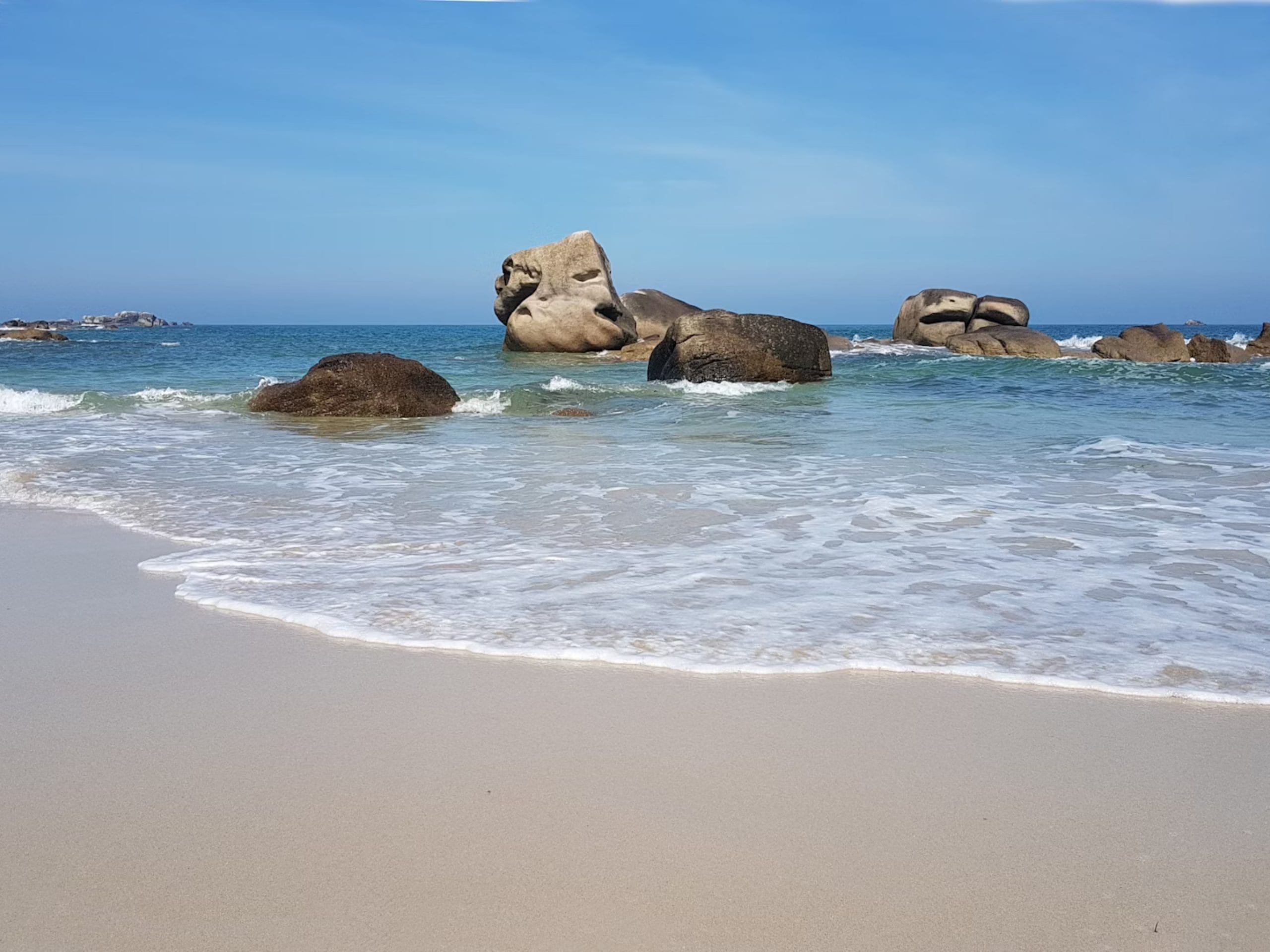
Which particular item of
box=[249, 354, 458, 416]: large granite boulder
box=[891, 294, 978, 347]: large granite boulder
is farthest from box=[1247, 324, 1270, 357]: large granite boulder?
box=[249, 354, 458, 416]: large granite boulder

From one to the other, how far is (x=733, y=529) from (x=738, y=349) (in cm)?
1118

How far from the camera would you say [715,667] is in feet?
10.4

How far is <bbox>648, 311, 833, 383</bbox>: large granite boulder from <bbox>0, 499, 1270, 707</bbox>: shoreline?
12924 mm

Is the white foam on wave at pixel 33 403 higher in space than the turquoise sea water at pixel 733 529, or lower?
higher

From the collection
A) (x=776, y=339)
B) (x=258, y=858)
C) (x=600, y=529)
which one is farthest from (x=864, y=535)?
(x=776, y=339)

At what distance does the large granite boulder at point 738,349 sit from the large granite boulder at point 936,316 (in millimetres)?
12021

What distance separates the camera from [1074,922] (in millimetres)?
1841

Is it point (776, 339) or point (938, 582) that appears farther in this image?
point (776, 339)

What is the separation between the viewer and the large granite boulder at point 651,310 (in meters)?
29.1

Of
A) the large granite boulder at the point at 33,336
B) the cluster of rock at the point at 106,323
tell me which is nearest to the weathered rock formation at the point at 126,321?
the cluster of rock at the point at 106,323

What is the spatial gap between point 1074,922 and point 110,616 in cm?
336

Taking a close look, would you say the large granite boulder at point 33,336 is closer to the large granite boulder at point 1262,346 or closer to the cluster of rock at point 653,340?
the cluster of rock at point 653,340

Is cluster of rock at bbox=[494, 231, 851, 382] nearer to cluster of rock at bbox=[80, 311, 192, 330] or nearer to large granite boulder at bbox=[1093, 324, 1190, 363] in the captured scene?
large granite boulder at bbox=[1093, 324, 1190, 363]

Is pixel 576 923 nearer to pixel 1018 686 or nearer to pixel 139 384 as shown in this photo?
pixel 1018 686
